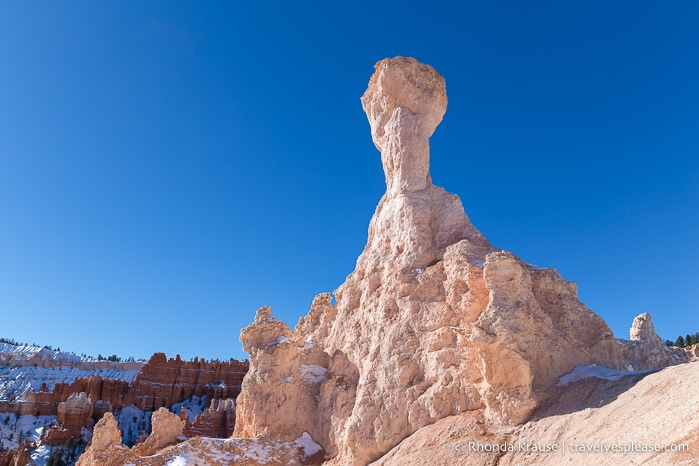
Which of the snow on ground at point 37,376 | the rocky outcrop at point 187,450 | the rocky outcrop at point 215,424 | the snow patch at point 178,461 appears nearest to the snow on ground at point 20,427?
the snow on ground at point 37,376

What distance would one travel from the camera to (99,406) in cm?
6569

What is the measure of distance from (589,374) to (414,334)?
529 centimetres

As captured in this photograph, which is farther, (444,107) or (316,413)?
(444,107)

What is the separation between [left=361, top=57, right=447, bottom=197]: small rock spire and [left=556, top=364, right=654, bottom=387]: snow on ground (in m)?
9.16

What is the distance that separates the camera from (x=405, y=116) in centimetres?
2295

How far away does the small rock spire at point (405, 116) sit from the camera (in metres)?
22.0

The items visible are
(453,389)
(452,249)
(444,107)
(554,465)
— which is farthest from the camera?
(444,107)

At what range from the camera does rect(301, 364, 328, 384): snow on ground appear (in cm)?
2009

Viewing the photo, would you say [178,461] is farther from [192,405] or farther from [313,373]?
[192,405]

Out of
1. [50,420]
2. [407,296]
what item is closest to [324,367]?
[407,296]

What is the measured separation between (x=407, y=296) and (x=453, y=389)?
13.0ft

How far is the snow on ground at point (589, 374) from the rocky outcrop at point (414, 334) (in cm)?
26

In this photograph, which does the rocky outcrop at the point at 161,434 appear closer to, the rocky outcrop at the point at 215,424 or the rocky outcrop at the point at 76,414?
the rocky outcrop at the point at 215,424

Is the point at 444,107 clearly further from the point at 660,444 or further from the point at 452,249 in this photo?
the point at 660,444
